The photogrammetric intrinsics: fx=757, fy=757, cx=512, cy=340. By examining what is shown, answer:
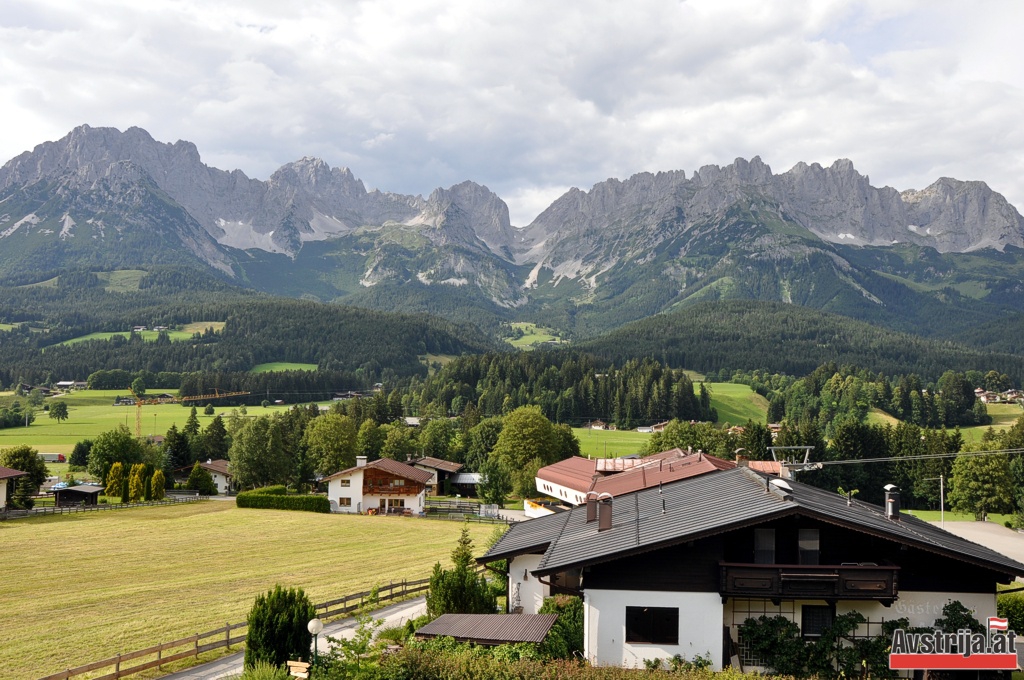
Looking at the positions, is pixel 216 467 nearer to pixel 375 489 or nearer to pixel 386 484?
pixel 375 489

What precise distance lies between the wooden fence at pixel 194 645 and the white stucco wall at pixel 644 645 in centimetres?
1065

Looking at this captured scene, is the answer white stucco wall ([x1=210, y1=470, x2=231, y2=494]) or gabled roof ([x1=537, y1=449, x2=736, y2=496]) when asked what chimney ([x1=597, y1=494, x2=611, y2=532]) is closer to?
gabled roof ([x1=537, y1=449, x2=736, y2=496])

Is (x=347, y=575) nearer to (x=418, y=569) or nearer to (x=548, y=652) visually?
(x=418, y=569)

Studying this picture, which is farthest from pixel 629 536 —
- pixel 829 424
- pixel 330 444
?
pixel 829 424

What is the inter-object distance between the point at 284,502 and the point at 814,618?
66364mm

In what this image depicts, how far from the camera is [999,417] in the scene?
157 metres

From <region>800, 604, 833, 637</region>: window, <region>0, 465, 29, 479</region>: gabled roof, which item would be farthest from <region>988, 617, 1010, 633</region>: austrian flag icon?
<region>0, 465, 29, 479</region>: gabled roof

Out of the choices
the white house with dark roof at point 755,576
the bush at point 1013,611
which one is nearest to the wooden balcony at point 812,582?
the white house with dark roof at point 755,576

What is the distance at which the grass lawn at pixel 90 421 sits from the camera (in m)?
118

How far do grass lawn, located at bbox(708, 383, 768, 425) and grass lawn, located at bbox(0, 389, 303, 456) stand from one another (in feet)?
316

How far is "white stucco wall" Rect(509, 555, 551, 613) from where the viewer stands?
26391 mm

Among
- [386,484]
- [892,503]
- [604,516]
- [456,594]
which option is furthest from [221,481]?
[892,503]

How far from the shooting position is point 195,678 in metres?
22.5

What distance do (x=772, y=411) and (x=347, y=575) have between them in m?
135
